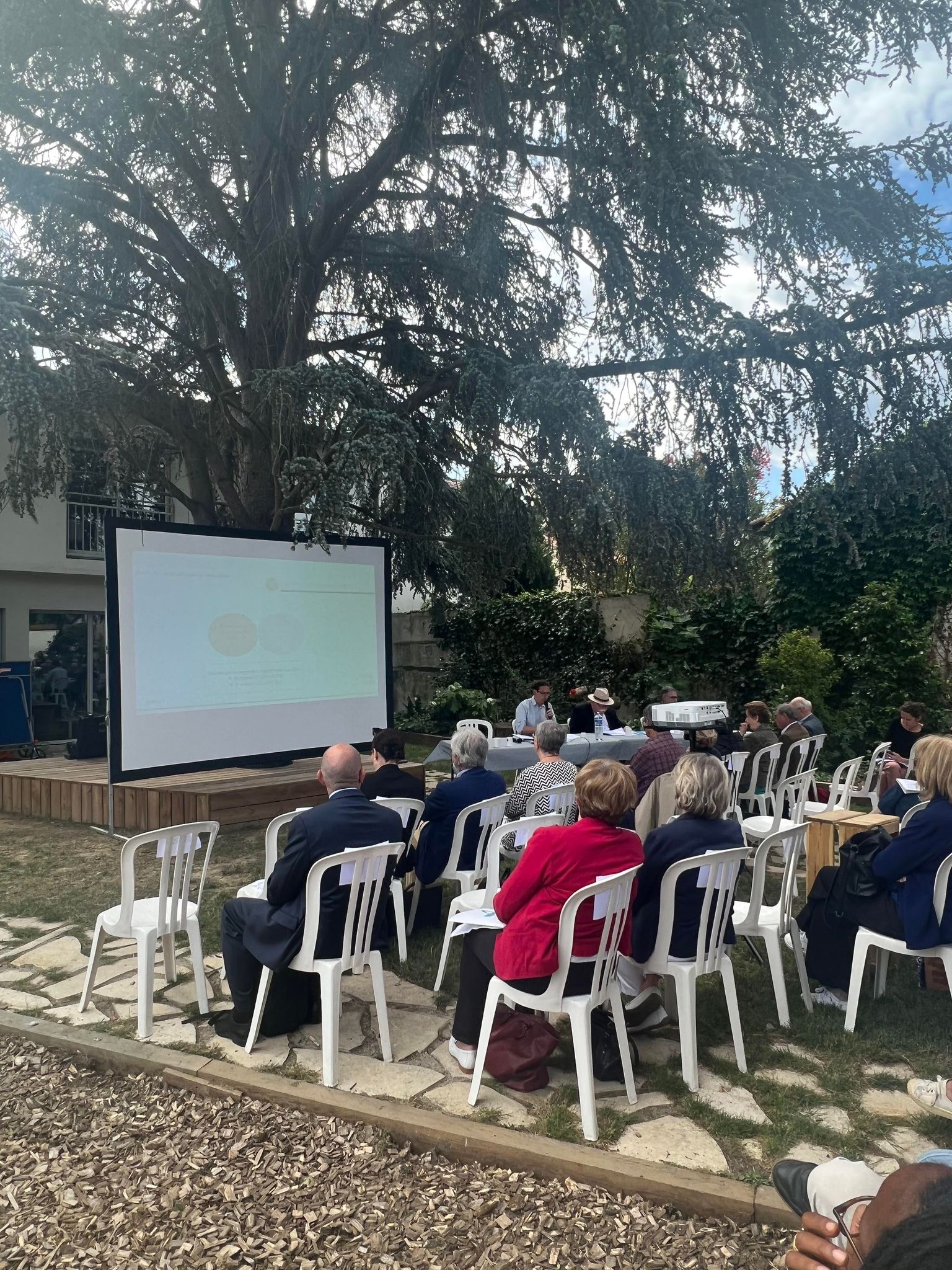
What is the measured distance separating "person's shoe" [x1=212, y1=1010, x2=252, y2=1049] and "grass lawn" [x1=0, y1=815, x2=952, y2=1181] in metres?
0.89

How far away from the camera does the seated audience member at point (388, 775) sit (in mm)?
4652

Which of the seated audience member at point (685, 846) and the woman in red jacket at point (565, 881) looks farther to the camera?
the seated audience member at point (685, 846)

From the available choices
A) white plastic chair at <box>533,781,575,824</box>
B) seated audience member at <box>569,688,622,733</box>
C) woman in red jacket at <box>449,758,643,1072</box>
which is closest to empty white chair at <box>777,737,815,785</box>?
seated audience member at <box>569,688,622,733</box>

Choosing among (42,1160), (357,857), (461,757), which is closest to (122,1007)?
(42,1160)

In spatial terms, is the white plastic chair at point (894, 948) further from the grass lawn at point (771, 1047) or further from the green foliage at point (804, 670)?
the green foliage at point (804, 670)

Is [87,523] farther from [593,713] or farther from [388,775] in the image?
[388,775]

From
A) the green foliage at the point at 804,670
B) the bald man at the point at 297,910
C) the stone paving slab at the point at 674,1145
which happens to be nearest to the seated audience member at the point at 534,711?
the green foliage at the point at 804,670

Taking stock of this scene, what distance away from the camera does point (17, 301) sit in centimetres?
677

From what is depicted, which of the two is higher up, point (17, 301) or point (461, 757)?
point (17, 301)

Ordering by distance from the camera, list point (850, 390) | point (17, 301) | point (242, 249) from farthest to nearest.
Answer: point (242, 249) → point (17, 301) → point (850, 390)

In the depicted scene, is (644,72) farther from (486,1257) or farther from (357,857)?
(486,1257)

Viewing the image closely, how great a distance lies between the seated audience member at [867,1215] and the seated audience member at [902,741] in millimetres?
4087

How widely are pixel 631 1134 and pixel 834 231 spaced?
6226 mm

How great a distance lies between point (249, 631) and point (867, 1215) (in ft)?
21.1
